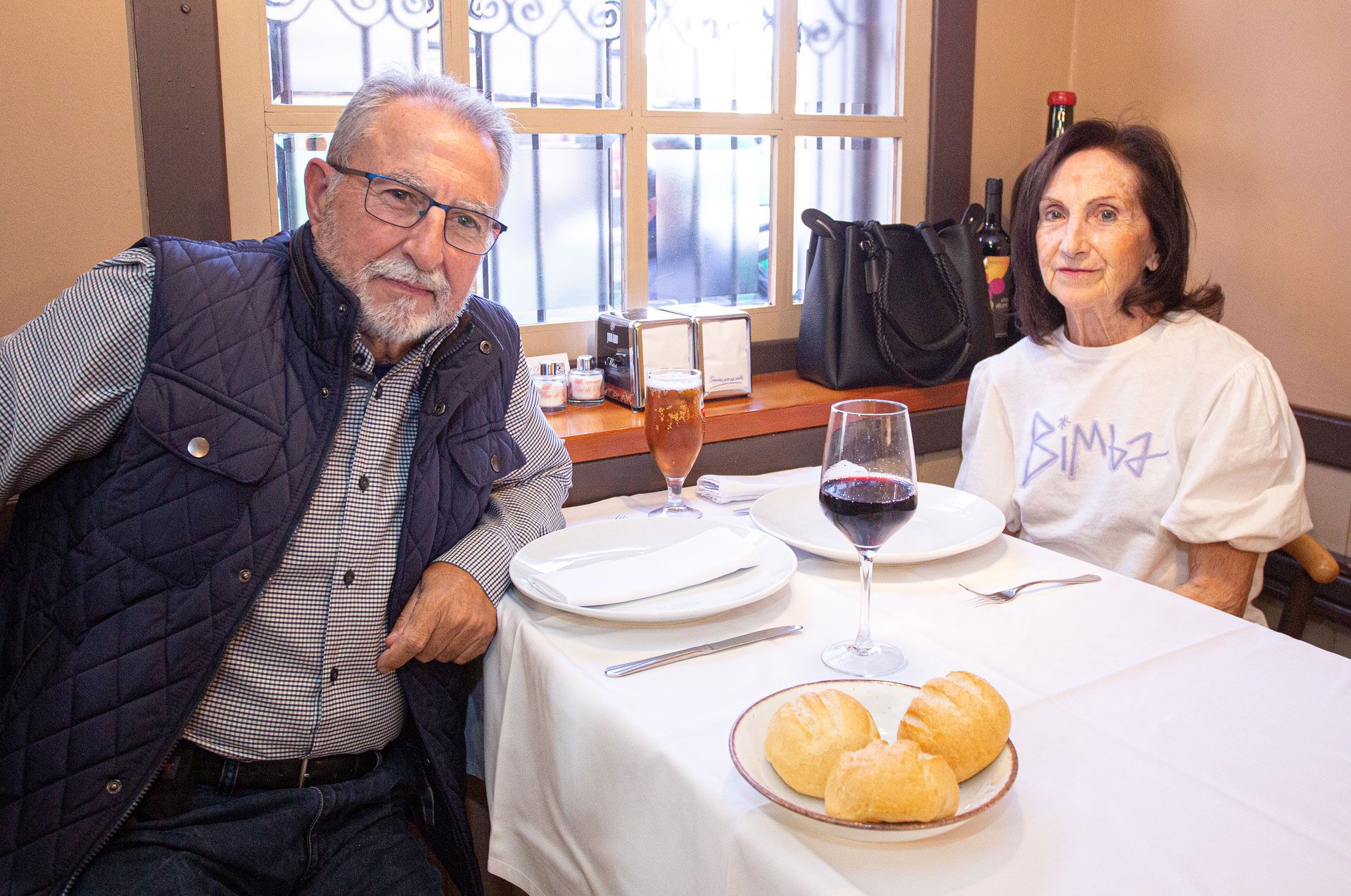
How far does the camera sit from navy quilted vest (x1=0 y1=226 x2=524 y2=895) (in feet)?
3.80

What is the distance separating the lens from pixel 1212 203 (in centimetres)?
243

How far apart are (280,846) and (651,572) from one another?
1.84 feet

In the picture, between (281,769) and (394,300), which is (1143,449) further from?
(281,769)

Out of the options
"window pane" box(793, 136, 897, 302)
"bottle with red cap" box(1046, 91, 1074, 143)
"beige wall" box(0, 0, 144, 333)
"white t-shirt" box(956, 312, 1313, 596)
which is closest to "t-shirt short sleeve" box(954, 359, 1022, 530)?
"white t-shirt" box(956, 312, 1313, 596)

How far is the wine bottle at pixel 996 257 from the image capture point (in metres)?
2.57

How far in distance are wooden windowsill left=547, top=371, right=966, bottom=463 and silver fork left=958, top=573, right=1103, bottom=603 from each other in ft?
2.59

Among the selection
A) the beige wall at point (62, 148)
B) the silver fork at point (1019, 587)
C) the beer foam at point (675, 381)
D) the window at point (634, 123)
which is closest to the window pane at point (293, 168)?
the window at point (634, 123)

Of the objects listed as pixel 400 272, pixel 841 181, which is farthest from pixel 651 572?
pixel 841 181

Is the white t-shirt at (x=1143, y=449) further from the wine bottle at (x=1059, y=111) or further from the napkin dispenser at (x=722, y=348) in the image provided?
the wine bottle at (x=1059, y=111)

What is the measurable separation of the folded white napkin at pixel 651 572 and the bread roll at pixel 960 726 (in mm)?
410

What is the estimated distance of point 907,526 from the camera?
142 cm

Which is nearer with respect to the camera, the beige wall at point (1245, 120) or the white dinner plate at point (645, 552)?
the white dinner plate at point (645, 552)

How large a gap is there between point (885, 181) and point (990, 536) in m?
1.57

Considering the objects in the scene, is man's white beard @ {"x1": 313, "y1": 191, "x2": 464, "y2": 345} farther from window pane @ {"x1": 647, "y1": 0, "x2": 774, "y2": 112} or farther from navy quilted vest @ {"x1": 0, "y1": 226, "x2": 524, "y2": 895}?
window pane @ {"x1": 647, "y1": 0, "x2": 774, "y2": 112}
